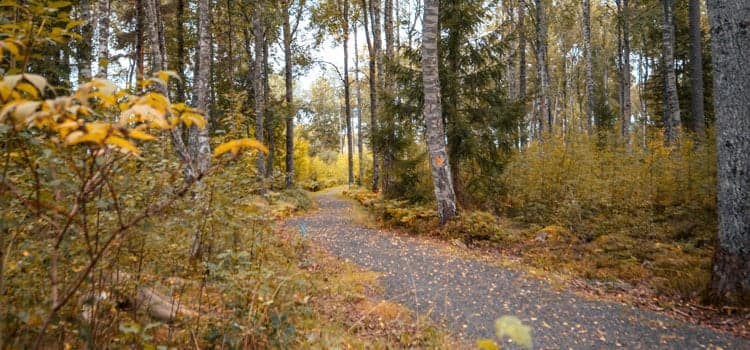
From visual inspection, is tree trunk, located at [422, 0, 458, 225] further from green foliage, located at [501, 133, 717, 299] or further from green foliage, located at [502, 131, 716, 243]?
green foliage, located at [502, 131, 716, 243]

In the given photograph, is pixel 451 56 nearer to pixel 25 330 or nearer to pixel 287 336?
pixel 287 336

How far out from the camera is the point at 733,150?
13.6 feet

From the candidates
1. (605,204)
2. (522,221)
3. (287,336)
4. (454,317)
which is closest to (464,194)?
(522,221)

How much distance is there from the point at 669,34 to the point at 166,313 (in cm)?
1513

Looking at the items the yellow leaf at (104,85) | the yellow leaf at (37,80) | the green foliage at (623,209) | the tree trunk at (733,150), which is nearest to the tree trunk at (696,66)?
the green foliage at (623,209)

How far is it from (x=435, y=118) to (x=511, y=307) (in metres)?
4.59

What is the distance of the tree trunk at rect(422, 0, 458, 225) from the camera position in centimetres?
764

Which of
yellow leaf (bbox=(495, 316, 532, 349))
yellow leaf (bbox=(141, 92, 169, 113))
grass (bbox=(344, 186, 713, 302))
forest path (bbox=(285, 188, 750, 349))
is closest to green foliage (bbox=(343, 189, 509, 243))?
grass (bbox=(344, 186, 713, 302))

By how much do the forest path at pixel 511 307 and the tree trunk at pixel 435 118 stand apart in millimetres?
1481

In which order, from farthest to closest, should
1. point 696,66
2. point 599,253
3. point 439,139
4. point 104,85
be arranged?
point 696,66
point 439,139
point 599,253
point 104,85

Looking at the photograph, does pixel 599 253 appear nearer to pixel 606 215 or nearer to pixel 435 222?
pixel 606 215

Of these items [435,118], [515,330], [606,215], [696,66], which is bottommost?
[606,215]

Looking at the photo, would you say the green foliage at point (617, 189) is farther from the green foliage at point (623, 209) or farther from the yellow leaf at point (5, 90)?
the yellow leaf at point (5, 90)

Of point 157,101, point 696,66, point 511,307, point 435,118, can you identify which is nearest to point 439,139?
point 435,118
